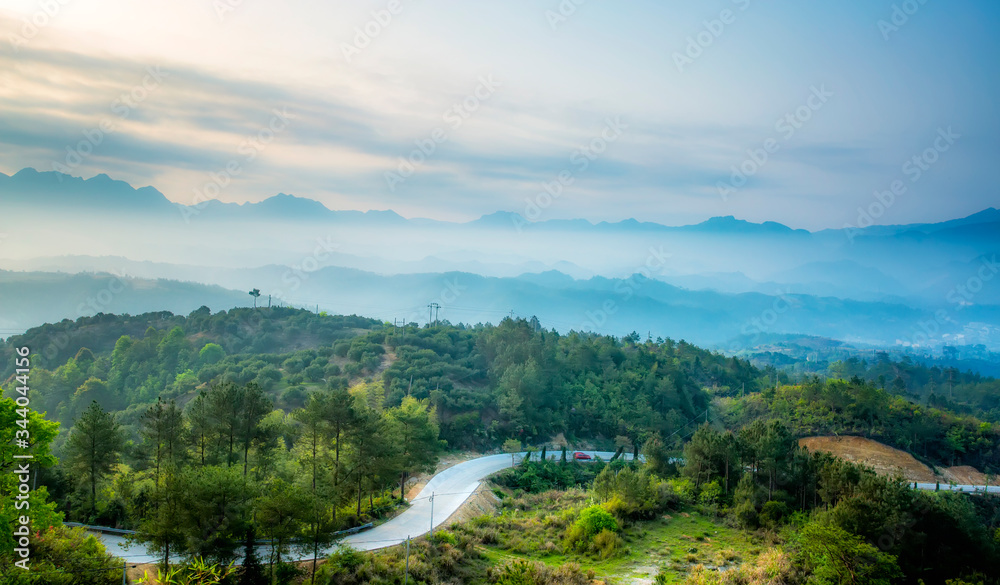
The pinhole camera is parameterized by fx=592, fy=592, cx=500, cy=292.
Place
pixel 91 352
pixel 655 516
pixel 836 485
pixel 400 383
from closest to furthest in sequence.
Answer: pixel 836 485 < pixel 655 516 < pixel 400 383 < pixel 91 352

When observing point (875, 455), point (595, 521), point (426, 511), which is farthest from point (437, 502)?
point (875, 455)

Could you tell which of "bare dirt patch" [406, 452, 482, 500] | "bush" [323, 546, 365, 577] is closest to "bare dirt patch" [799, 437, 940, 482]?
"bare dirt patch" [406, 452, 482, 500]

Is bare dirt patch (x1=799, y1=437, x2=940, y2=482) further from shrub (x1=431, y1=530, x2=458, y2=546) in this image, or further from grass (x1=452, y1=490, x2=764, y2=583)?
shrub (x1=431, y1=530, x2=458, y2=546)

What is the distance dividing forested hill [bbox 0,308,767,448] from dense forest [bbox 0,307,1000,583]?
29cm

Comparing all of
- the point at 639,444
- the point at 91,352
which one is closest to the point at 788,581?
the point at 639,444

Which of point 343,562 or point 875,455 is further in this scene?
point 875,455

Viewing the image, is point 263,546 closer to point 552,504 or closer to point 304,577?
point 304,577

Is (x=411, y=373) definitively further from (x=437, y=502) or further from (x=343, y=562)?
(x=343, y=562)

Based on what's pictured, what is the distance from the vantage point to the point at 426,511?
36.1 m

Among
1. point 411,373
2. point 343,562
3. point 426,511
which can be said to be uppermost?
point 411,373

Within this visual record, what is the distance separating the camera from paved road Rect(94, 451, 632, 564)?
1018 inches

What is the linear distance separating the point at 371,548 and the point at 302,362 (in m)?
53.1

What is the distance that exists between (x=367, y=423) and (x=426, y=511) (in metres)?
6.89

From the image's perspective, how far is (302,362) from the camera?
76.9 meters
